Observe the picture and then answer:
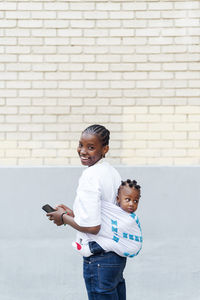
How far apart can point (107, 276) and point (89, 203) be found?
45 cm

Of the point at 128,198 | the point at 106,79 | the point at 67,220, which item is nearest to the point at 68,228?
the point at 106,79

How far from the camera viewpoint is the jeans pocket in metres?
2.88

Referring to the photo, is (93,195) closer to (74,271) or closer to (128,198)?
(128,198)

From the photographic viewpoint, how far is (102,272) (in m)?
2.88

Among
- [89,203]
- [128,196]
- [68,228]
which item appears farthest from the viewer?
[68,228]

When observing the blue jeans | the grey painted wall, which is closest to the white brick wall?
the grey painted wall

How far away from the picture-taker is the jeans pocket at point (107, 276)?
288 cm

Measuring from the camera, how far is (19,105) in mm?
5363

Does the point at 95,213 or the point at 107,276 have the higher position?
the point at 95,213

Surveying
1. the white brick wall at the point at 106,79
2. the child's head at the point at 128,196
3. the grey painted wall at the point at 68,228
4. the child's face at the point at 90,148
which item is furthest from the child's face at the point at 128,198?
the white brick wall at the point at 106,79

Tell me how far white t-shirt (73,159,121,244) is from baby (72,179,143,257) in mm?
43

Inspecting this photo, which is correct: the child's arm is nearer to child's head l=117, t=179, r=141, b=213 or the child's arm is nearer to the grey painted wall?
child's head l=117, t=179, r=141, b=213

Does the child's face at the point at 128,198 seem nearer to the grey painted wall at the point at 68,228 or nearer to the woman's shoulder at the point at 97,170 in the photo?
the woman's shoulder at the point at 97,170

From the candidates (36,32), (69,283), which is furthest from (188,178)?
(36,32)
